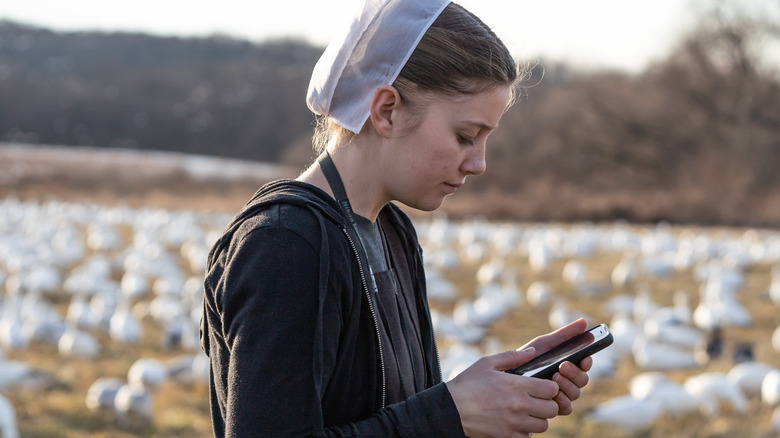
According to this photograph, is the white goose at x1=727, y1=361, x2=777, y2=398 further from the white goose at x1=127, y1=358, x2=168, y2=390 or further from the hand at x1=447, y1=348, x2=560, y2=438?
the hand at x1=447, y1=348, x2=560, y2=438

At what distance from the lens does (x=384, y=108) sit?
1413mm

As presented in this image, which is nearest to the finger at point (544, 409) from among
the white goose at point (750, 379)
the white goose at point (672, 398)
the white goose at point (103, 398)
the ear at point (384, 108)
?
the ear at point (384, 108)

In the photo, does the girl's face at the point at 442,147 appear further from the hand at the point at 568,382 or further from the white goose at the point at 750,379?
the white goose at the point at 750,379

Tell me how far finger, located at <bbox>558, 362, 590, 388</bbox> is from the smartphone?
16 mm

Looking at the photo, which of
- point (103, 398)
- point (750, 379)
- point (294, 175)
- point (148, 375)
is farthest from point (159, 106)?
point (750, 379)

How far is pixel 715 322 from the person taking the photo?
895 centimetres

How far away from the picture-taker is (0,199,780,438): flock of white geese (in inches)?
240

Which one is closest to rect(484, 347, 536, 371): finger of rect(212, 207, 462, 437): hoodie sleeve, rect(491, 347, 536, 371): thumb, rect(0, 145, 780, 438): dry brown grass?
rect(491, 347, 536, 371): thumb

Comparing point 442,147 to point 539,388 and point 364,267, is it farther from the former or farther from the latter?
point 539,388

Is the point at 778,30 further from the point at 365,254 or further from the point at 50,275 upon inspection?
the point at 365,254

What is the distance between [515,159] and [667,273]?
77.0ft

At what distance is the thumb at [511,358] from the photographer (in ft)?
4.60

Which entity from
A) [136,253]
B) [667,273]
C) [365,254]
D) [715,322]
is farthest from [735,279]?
[365,254]

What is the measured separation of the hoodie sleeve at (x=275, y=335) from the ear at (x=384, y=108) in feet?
0.89
